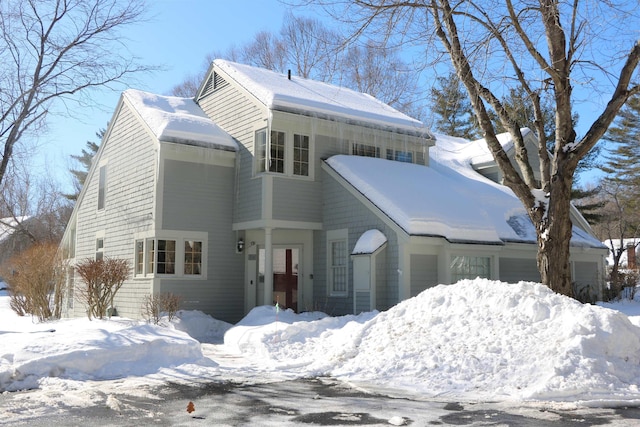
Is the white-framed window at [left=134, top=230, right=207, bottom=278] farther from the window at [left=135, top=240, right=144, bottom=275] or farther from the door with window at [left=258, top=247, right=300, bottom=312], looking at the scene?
the door with window at [left=258, top=247, right=300, bottom=312]

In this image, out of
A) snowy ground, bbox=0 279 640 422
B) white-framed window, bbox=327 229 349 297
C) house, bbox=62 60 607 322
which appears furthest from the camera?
white-framed window, bbox=327 229 349 297

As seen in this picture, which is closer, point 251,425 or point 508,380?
point 251,425

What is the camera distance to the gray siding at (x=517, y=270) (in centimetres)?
1734

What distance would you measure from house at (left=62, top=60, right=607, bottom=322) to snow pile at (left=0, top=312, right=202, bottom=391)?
230 inches

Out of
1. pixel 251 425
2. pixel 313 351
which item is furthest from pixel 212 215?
pixel 251 425

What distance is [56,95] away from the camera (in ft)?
50.2

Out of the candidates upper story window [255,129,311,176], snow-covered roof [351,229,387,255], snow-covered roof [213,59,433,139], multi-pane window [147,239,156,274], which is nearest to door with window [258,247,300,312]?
upper story window [255,129,311,176]

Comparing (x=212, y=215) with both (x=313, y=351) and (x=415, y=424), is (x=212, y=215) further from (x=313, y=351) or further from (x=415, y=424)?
(x=415, y=424)

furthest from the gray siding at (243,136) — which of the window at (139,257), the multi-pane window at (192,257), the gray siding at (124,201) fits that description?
the window at (139,257)

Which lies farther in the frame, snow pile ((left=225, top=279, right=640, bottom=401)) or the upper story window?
the upper story window

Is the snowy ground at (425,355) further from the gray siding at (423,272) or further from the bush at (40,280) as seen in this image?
the bush at (40,280)

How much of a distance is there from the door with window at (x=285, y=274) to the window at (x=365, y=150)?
11.5 feet

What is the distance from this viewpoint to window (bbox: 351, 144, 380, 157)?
18.7m

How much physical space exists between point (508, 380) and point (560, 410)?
1.25 meters
